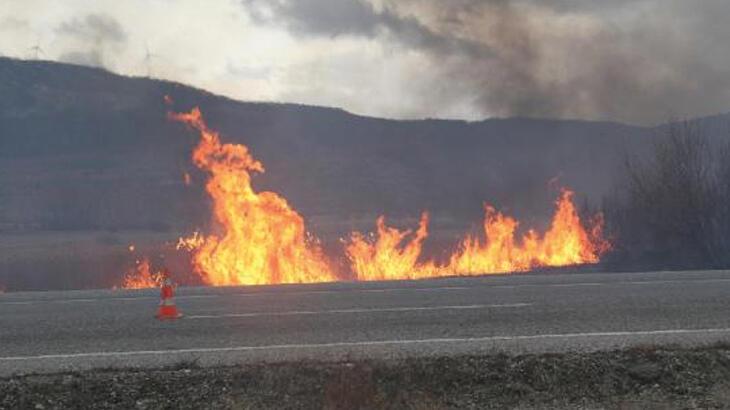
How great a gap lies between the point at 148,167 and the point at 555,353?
8846 centimetres

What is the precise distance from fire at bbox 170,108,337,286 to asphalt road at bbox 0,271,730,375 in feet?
17.0

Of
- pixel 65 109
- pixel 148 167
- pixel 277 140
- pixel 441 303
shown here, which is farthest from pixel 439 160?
pixel 441 303

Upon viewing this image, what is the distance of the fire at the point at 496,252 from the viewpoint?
23266 millimetres

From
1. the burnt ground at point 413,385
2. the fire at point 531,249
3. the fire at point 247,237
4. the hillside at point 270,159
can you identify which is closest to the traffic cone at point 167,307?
the burnt ground at point 413,385

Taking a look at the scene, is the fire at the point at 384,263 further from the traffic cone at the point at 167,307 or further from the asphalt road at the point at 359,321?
the traffic cone at the point at 167,307

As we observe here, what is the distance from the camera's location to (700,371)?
7.74 meters

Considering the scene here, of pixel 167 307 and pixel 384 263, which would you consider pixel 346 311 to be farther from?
pixel 384 263

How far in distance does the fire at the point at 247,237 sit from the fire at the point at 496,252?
1.88m

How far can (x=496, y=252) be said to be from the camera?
25.0 metres

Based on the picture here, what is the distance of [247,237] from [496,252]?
26.1 ft

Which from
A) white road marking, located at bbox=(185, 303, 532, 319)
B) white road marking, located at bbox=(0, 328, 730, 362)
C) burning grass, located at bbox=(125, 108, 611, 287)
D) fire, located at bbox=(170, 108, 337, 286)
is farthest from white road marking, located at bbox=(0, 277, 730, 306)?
fire, located at bbox=(170, 108, 337, 286)

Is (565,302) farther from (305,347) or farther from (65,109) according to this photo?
(65,109)

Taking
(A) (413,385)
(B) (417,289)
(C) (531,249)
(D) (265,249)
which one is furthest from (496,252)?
(A) (413,385)

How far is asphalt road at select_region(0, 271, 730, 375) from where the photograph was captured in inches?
349
